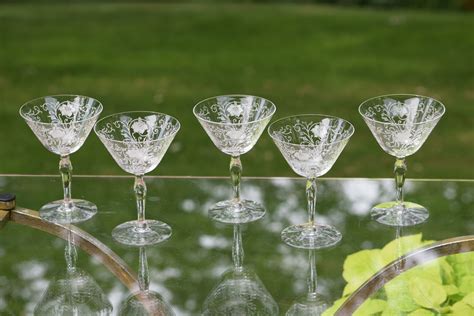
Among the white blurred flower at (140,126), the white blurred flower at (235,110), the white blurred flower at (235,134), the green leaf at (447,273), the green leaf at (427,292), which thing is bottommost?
the green leaf at (427,292)

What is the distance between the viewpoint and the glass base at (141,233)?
2.71 metres

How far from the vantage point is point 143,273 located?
2572 millimetres

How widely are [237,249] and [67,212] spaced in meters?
0.49

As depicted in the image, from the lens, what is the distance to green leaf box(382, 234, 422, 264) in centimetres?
261

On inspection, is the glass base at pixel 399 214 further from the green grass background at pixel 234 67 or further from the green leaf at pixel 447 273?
the green grass background at pixel 234 67

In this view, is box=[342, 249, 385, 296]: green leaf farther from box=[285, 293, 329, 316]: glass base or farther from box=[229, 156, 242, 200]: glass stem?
box=[229, 156, 242, 200]: glass stem

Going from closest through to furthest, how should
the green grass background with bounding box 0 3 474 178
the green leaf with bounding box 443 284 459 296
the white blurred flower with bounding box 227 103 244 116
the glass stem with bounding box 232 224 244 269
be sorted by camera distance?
the green leaf with bounding box 443 284 459 296 → the glass stem with bounding box 232 224 244 269 → the white blurred flower with bounding box 227 103 244 116 → the green grass background with bounding box 0 3 474 178

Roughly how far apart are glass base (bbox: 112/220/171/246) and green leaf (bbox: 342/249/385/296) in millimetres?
480

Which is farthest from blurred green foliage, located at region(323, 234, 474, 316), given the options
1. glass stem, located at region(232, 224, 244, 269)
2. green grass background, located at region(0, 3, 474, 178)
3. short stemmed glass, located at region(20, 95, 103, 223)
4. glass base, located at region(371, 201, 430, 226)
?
green grass background, located at region(0, 3, 474, 178)

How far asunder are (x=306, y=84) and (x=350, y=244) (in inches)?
154

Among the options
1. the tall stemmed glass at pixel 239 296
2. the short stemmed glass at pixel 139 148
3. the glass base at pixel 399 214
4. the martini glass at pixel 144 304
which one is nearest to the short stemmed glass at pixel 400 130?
the glass base at pixel 399 214

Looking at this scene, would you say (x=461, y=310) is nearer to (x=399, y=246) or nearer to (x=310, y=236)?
(x=399, y=246)

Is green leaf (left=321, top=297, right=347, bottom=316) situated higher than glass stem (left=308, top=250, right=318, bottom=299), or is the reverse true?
glass stem (left=308, top=250, right=318, bottom=299)

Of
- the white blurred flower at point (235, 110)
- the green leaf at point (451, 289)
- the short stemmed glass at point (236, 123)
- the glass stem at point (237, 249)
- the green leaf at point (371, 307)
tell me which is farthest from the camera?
the white blurred flower at point (235, 110)
